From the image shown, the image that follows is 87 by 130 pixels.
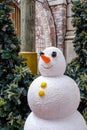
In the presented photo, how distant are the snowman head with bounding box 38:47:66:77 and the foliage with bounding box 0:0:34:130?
2.17ft

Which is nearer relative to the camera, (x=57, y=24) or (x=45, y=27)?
(x=57, y=24)

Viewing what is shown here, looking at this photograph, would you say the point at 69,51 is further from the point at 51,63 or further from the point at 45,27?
the point at 51,63

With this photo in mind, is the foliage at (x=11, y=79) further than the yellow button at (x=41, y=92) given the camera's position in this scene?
Yes

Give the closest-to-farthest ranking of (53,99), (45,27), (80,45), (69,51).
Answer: (53,99) → (80,45) → (69,51) → (45,27)

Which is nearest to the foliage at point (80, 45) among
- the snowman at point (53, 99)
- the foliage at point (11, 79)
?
the foliage at point (11, 79)

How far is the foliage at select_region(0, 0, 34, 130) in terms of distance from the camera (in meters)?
2.19

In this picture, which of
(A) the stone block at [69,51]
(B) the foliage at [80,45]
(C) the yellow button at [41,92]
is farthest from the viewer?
(A) the stone block at [69,51]

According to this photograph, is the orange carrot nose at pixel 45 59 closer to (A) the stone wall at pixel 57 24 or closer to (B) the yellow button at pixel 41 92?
(B) the yellow button at pixel 41 92

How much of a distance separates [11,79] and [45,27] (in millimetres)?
2953

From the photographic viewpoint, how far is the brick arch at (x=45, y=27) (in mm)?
4973

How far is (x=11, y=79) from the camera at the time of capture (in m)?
2.31

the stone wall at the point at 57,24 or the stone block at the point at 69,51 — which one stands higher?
the stone wall at the point at 57,24

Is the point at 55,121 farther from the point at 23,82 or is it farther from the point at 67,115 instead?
the point at 23,82

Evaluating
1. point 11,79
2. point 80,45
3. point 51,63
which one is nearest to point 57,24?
point 80,45
